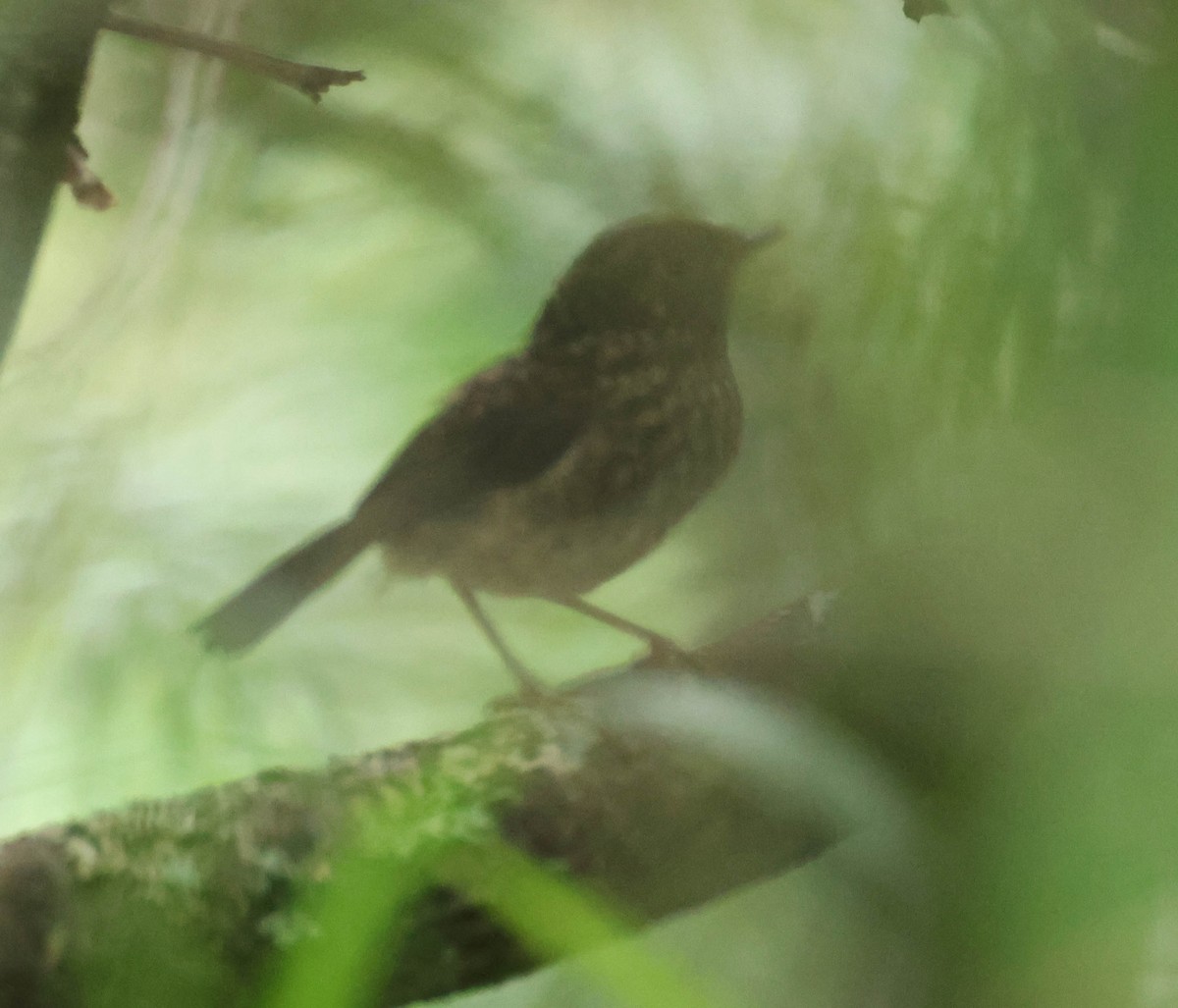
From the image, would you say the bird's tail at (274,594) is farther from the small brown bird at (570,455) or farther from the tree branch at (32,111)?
the tree branch at (32,111)

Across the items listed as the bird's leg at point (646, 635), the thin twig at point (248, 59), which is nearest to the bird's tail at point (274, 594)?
the bird's leg at point (646, 635)

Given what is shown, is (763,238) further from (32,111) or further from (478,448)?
(32,111)

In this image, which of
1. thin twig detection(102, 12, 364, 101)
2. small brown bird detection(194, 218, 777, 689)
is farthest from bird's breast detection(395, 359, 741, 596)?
thin twig detection(102, 12, 364, 101)

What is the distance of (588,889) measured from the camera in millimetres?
558

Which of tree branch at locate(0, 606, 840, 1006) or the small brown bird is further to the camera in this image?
the small brown bird

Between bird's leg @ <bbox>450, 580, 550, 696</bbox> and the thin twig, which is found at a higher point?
the thin twig

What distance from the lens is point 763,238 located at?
0.66m

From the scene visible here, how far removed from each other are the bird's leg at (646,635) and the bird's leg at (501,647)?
1.4 inches

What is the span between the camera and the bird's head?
2.15 feet

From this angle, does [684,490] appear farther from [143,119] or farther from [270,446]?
[143,119]

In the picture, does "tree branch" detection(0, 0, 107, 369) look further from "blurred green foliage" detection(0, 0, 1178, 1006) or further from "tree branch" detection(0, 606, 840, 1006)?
"tree branch" detection(0, 606, 840, 1006)

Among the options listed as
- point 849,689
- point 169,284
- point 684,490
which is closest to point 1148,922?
point 849,689

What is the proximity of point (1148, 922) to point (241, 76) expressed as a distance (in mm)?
640

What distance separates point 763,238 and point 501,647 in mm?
269
